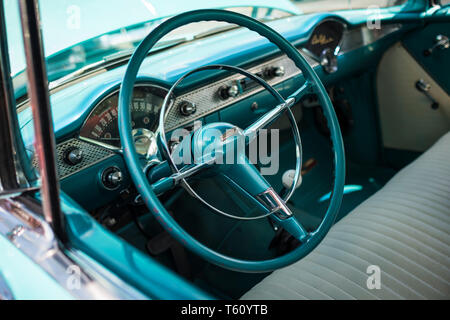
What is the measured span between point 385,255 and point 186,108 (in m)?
0.80

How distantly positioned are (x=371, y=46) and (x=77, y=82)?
1.68 metres

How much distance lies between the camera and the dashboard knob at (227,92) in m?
1.59

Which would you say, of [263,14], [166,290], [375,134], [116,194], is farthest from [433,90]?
[166,290]

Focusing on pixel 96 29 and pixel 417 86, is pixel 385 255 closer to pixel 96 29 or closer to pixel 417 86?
pixel 96 29

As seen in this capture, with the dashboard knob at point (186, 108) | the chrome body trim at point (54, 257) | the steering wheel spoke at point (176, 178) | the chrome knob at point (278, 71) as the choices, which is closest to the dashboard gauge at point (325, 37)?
the chrome knob at point (278, 71)

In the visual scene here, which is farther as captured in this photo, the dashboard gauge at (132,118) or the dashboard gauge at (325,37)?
the dashboard gauge at (325,37)

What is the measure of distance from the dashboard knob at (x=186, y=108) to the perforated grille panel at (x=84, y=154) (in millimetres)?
309

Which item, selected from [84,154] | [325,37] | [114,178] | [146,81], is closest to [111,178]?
[114,178]

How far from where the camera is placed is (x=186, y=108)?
1.46 metres

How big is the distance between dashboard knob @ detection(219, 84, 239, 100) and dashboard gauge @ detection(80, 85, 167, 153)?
0.27m

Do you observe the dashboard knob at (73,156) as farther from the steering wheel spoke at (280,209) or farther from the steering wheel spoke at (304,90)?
the steering wheel spoke at (304,90)

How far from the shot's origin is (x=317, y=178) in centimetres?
255

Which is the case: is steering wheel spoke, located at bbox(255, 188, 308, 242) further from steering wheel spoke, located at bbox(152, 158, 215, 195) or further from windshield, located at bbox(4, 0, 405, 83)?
windshield, located at bbox(4, 0, 405, 83)
